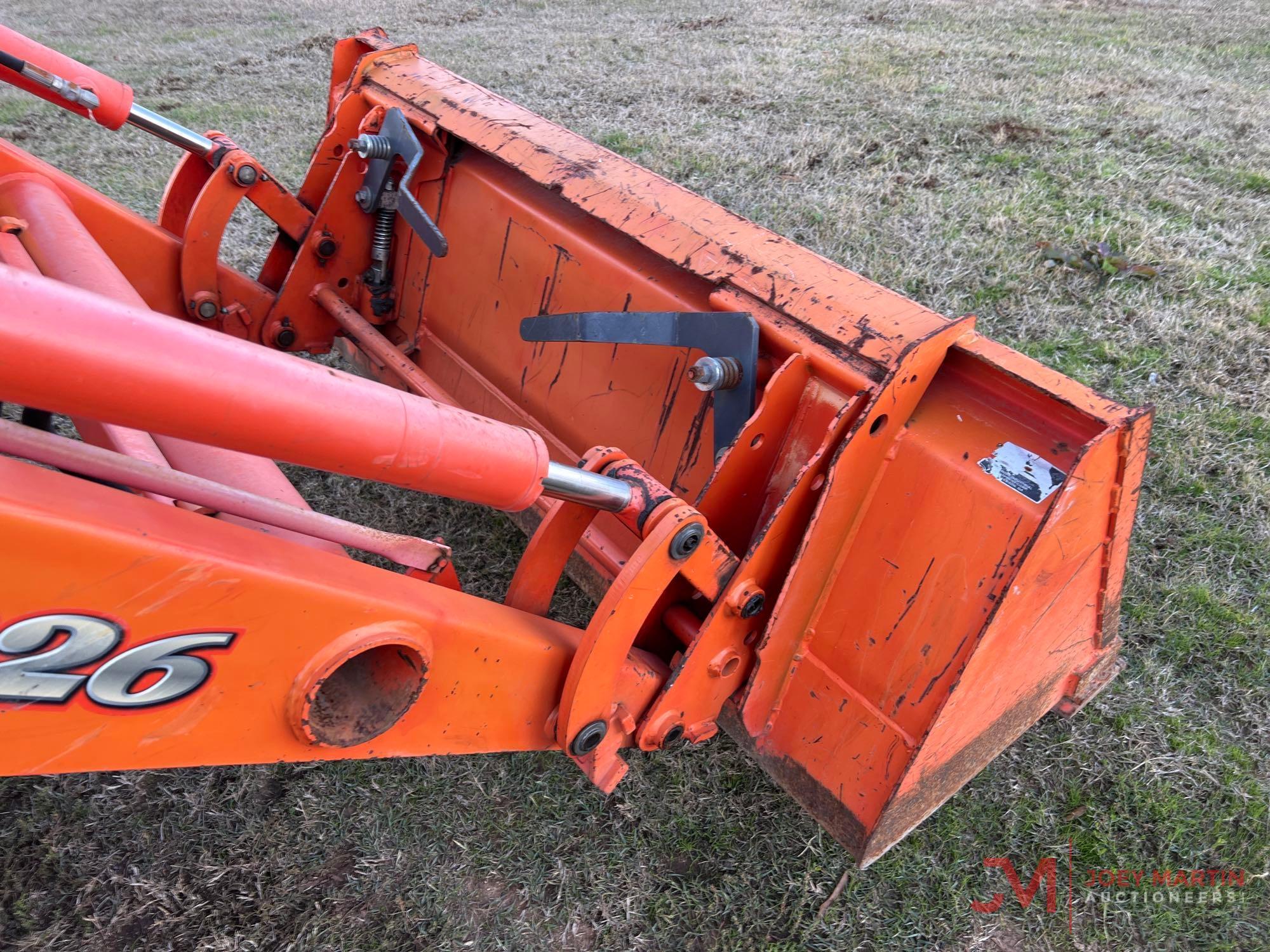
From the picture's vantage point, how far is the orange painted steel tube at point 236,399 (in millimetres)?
895

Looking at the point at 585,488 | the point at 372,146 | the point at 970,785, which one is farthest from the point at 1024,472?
the point at 372,146

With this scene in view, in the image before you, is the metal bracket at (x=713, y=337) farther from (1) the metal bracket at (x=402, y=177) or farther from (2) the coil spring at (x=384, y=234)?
(2) the coil spring at (x=384, y=234)

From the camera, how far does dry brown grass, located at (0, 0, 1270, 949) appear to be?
2.06 m

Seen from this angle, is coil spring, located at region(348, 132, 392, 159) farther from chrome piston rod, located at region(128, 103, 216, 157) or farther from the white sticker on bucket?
the white sticker on bucket

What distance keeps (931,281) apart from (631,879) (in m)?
3.05

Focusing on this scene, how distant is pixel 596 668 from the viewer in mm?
1597

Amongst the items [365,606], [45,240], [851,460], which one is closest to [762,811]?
[851,460]

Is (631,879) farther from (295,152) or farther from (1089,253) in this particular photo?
(295,152)

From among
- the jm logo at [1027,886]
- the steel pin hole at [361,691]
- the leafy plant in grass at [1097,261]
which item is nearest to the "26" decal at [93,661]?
the steel pin hole at [361,691]

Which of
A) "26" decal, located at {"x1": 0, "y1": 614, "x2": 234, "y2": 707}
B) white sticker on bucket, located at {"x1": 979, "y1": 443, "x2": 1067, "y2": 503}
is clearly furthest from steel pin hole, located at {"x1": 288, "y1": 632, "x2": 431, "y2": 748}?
white sticker on bucket, located at {"x1": 979, "y1": 443, "x2": 1067, "y2": 503}

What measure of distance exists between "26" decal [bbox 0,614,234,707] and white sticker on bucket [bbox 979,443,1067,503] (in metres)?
1.27

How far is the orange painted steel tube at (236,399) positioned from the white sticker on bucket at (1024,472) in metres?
0.84

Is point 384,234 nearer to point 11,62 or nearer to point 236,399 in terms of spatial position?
point 11,62

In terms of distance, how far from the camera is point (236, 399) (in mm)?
1003
